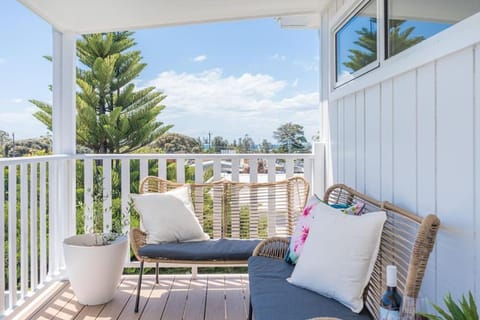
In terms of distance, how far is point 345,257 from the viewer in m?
1.61

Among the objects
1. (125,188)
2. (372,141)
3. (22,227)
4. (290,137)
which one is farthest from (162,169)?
(290,137)

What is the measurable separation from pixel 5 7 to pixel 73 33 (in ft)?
3.56

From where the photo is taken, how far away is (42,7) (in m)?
2.75

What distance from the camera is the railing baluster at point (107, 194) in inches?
130

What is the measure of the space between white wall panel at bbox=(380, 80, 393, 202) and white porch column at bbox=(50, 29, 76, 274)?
2.47 metres

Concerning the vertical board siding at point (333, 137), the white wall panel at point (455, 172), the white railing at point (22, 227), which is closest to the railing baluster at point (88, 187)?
the white railing at point (22, 227)

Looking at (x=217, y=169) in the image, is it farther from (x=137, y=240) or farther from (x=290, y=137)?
(x=290, y=137)

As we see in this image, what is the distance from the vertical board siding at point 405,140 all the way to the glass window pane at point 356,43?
51 centimetres

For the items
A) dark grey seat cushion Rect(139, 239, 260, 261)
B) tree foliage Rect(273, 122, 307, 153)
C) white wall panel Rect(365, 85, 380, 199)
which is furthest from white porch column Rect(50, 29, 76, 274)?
tree foliage Rect(273, 122, 307, 153)

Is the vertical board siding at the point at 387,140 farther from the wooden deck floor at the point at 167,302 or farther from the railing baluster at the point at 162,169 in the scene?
the railing baluster at the point at 162,169

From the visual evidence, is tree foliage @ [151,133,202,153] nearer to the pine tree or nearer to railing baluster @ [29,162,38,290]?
the pine tree

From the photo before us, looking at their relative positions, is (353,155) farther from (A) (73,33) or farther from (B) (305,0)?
(A) (73,33)

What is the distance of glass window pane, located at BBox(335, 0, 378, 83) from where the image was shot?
2.30 meters

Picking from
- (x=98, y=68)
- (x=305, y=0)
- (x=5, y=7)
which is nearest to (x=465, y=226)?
(x=305, y=0)
